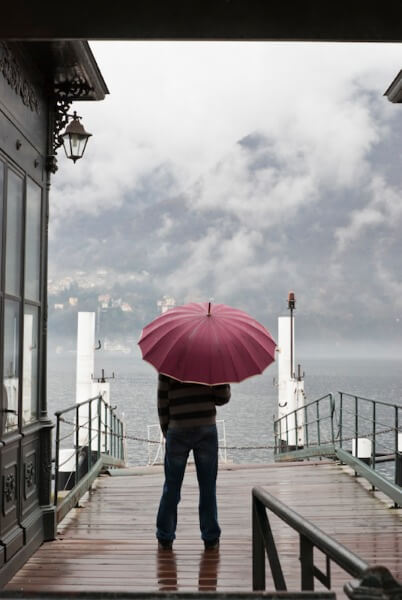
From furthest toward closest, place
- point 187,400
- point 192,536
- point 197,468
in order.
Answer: point 192,536
point 197,468
point 187,400

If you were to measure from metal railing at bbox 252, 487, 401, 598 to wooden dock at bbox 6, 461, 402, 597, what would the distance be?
0.81 meters

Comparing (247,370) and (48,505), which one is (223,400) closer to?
(247,370)

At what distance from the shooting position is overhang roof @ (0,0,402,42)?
3.92 metres

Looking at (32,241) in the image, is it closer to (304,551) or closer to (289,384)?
(304,551)

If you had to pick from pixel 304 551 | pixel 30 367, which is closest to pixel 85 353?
pixel 30 367

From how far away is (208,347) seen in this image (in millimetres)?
5004

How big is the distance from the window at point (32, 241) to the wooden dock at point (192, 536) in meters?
2.09

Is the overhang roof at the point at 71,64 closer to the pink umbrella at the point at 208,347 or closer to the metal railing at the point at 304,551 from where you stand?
the pink umbrella at the point at 208,347

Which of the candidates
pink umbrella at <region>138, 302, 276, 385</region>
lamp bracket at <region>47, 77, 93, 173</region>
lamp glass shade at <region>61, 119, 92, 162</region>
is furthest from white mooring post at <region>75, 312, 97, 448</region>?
pink umbrella at <region>138, 302, 276, 385</region>

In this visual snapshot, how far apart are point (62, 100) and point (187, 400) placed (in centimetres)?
292

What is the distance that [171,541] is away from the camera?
589 cm

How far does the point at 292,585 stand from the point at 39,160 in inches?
152

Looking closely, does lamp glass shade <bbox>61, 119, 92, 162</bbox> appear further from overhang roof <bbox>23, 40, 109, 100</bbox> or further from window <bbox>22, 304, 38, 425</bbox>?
window <bbox>22, 304, 38, 425</bbox>

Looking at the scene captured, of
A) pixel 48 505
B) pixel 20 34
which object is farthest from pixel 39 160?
pixel 48 505
